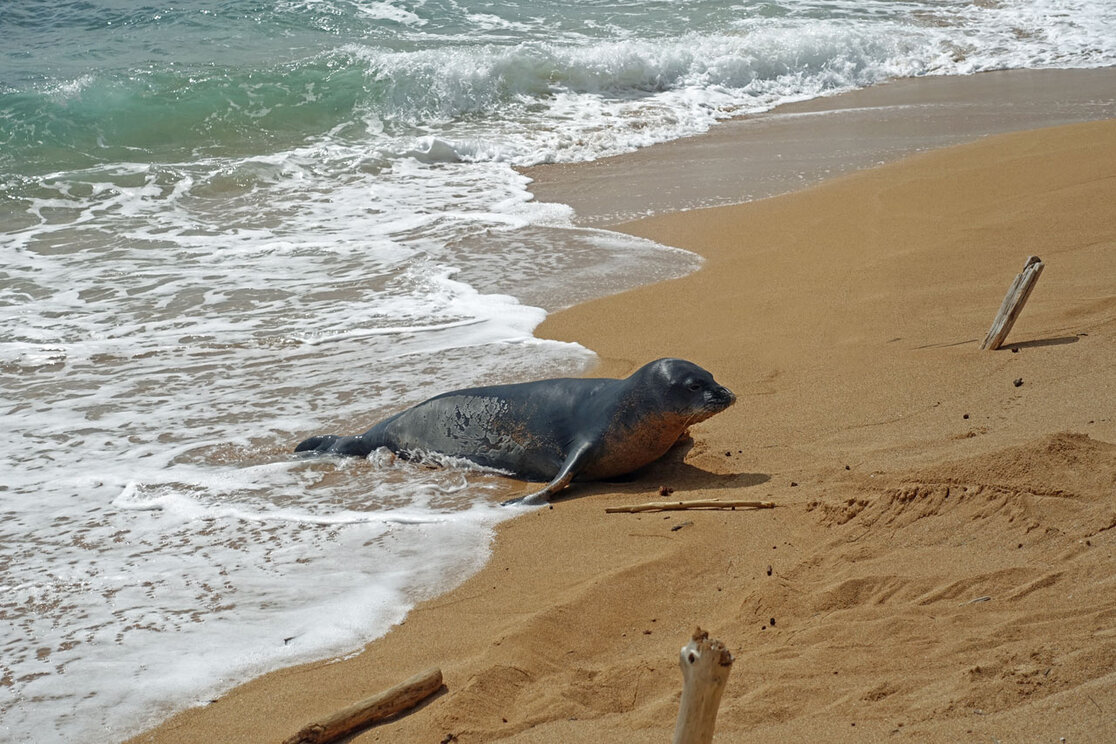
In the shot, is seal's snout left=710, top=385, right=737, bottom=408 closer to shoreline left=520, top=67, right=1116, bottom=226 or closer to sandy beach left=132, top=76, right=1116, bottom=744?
sandy beach left=132, top=76, right=1116, bottom=744

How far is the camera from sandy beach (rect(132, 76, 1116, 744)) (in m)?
3.06

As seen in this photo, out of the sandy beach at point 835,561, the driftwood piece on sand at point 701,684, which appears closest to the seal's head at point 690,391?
the sandy beach at point 835,561

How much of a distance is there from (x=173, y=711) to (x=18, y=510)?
8.03 feet

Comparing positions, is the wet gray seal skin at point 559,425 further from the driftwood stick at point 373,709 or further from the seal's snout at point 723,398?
the driftwood stick at point 373,709

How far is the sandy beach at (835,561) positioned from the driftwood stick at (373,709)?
0.06 meters

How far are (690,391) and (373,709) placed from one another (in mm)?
2592

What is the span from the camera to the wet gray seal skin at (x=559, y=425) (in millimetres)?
5473

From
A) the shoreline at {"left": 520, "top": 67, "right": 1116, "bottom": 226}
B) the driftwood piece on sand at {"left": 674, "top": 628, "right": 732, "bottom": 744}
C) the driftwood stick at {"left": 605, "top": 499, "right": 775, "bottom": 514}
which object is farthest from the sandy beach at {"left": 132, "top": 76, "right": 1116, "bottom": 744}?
the shoreline at {"left": 520, "top": 67, "right": 1116, "bottom": 226}

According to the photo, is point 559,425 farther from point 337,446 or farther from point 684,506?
point 337,446

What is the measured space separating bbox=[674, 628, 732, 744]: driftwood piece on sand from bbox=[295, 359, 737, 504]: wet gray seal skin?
3.19 metres

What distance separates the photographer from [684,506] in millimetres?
4863

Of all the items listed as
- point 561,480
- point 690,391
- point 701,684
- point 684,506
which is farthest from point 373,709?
point 690,391

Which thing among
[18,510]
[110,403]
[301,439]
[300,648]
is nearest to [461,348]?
[301,439]

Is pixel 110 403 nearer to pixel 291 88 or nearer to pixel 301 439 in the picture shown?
pixel 301 439
